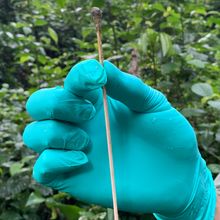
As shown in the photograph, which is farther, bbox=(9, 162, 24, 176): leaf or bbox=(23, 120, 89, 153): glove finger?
bbox=(9, 162, 24, 176): leaf

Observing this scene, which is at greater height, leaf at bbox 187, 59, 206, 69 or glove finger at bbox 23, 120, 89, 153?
glove finger at bbox 23, 120, 89, 153

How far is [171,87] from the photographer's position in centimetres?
123

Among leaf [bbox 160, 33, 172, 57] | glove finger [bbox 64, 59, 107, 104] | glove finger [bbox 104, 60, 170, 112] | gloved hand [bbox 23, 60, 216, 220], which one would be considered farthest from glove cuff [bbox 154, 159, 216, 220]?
leaf [bbox 160, 33, 172, 57]

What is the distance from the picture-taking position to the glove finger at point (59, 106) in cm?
56

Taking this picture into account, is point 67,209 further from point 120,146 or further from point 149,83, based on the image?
point 120,146

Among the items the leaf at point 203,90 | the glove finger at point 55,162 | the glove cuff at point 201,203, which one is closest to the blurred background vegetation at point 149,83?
the leaf at point 203,90

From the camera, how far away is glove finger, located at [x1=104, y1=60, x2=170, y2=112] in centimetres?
56

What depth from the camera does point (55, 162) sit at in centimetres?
58

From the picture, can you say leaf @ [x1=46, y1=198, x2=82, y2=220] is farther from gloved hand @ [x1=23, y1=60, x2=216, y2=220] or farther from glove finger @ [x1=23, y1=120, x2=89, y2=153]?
glove finger @ [x1=23, y1=120, x2=89, y2=153]

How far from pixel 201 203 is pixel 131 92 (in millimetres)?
274

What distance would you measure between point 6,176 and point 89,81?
0.82 m

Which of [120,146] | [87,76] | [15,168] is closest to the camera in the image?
[87,76]

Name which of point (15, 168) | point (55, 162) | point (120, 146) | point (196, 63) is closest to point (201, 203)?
point (120, 146)

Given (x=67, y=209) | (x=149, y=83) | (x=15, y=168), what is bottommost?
(x=67, y=209)
